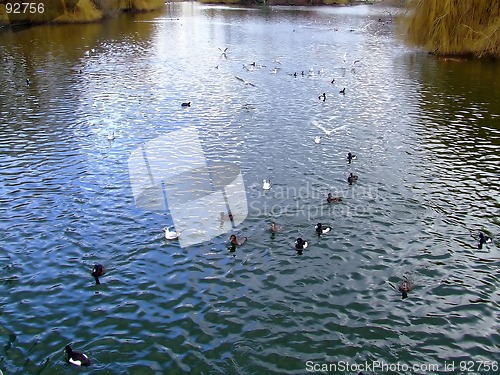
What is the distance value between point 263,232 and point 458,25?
39.2 metres

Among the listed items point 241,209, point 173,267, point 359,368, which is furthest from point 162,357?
point 241,209

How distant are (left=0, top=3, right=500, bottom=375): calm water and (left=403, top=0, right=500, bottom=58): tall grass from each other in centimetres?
645

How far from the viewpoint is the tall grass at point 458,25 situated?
44.2 meters

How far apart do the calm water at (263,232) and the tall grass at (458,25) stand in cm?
645

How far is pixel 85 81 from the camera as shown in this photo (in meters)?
40.3

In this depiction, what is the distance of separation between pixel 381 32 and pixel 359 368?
68080 millimetres

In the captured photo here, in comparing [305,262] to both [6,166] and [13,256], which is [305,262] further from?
[6,166]

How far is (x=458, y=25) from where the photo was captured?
151 ft

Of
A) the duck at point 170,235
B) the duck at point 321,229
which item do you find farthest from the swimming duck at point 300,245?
the duck at point 170,235

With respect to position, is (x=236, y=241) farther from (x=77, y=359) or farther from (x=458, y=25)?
(x=458, y=25)

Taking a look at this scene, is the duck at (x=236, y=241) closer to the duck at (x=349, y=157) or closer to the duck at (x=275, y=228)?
the duck at (x=275, y=228)

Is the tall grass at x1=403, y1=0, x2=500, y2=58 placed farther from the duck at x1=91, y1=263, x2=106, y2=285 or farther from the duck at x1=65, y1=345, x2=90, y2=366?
the duck at x1=65, y1=345, x2=90, y2=366

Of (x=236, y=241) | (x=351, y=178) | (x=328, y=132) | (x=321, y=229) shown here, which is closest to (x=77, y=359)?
(x=236, y=241)

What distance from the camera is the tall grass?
145 ft
